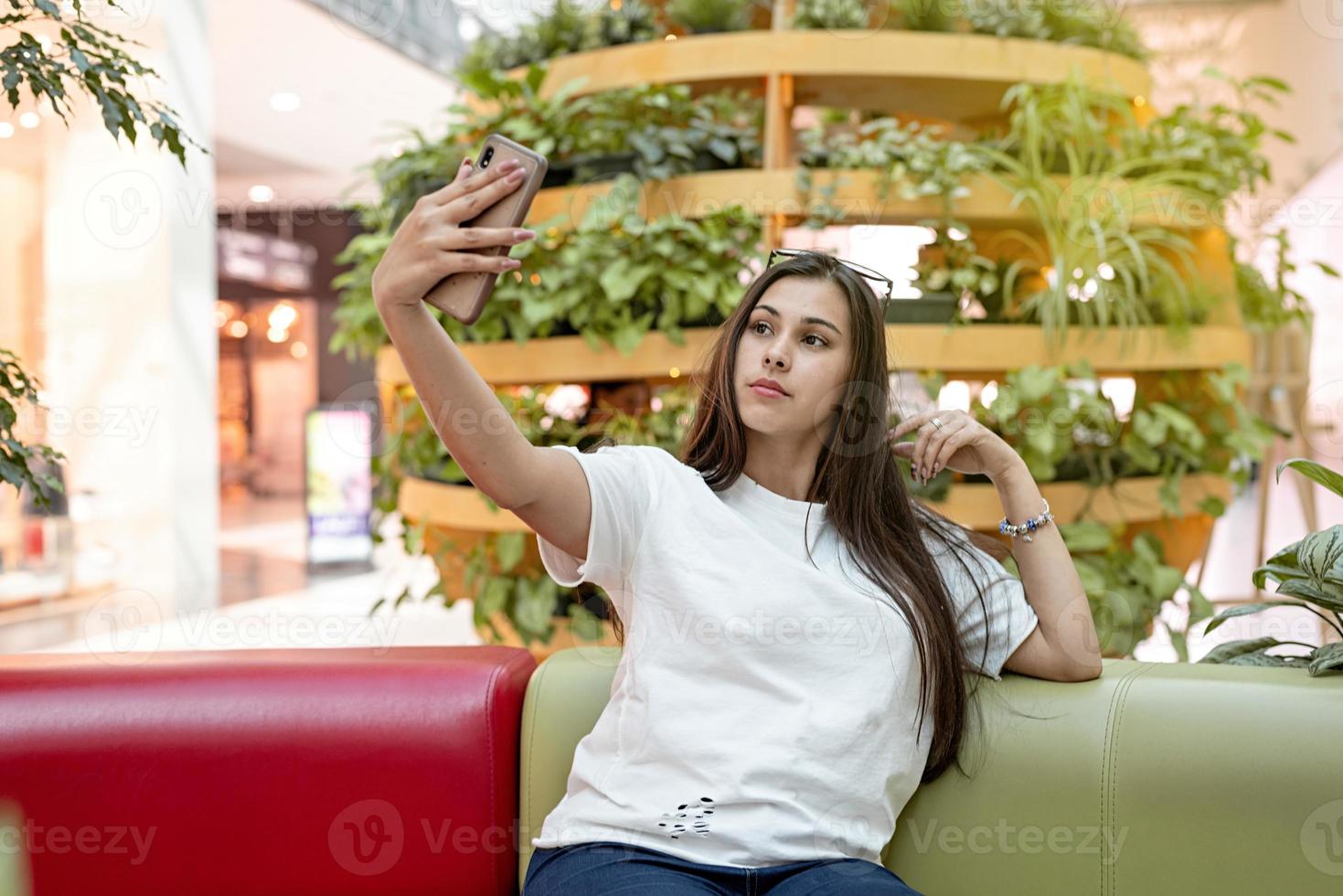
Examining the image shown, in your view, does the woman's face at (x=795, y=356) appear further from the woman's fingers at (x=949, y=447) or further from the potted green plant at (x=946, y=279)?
the potted green plant at (x=946, y=279)

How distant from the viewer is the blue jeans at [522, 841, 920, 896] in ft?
4.16

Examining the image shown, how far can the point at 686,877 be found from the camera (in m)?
1.28

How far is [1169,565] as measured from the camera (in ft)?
11.3

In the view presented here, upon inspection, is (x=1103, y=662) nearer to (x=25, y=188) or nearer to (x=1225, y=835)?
(x=1225, y=835)

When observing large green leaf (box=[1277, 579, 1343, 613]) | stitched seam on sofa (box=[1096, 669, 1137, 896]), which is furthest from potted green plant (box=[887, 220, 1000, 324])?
stitched seam on sofa (box=[1096, 669, 1137, 896])

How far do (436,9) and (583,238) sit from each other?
5.86 meters

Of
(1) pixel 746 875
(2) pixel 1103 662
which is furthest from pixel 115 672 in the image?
(2) pixel 1103 662

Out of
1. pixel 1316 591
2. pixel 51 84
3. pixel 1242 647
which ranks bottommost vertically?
pixel 1242 647

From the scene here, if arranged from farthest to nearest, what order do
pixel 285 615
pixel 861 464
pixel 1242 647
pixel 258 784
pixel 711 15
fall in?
pixel 285 615 → pixel 711 15 → pixel 1242 647 → pixel 861 464 → pixel 258 784

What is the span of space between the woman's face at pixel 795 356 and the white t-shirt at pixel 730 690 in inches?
5.4

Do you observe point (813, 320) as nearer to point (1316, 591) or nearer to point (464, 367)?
point (464, 367)

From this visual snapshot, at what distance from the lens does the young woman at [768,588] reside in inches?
50.8

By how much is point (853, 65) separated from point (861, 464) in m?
2.01

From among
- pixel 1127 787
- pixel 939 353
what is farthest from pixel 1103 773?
pixel 939 353
